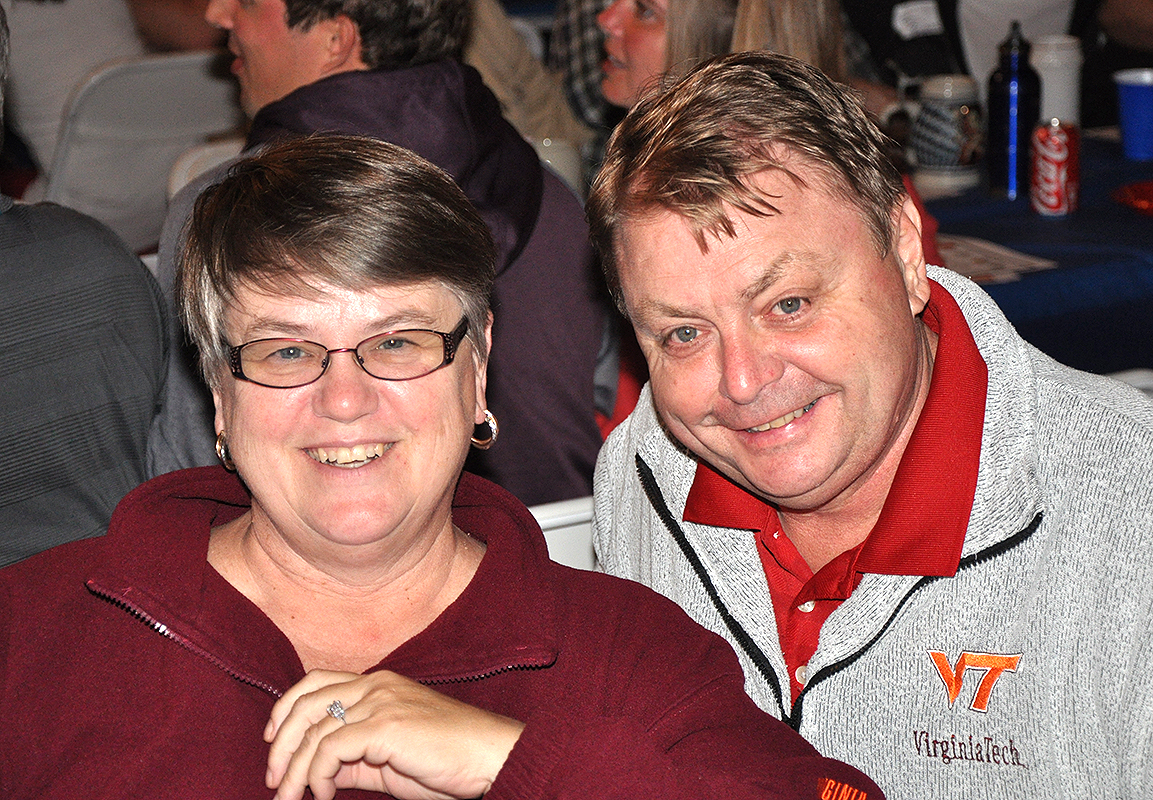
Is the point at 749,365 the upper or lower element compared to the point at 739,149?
lower

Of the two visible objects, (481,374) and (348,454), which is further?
(481,374)

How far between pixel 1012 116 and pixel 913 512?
2.45 m

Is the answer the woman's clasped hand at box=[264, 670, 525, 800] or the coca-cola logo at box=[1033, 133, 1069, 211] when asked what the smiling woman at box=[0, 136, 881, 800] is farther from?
the coca-cola logo at box=[1033, 133, 1069, 211]

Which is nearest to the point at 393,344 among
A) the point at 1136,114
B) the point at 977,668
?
the point at 977,668

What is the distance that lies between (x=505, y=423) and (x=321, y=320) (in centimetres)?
100

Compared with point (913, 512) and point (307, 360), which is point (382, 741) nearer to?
point (307, 360)

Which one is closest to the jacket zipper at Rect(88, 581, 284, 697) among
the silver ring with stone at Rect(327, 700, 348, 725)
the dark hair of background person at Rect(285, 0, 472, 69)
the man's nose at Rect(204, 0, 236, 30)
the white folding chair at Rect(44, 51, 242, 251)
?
the silver ring with stone at Rect(327, 700, 348, 725)

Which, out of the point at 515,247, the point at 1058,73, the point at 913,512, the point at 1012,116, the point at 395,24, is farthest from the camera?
the point at 1058,73

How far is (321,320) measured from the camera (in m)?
1.54

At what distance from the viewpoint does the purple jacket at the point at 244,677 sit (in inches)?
58.3

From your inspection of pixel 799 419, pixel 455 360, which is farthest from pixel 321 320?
pixel 799 419

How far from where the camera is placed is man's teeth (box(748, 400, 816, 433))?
162 centimetres

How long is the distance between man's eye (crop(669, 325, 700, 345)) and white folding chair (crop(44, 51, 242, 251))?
2.91 metres

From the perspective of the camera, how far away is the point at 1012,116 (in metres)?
3.66
